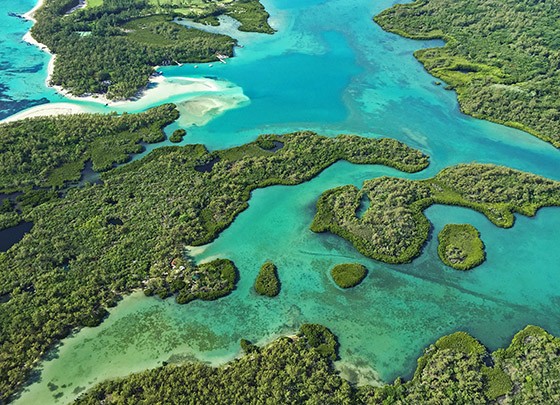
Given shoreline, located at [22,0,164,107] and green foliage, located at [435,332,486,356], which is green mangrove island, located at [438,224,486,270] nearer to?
green foliage, located at [435,332,486,356]

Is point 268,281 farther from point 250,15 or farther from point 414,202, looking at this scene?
point 250,15


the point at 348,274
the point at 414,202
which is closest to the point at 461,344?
the point at 348,274

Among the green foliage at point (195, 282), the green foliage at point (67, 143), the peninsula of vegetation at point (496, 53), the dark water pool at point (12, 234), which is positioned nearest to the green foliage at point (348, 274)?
the green foliage at point (195, 282)

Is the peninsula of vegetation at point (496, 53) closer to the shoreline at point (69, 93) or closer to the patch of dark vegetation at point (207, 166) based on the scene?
the patch of dark vegetation at point (207, 166)

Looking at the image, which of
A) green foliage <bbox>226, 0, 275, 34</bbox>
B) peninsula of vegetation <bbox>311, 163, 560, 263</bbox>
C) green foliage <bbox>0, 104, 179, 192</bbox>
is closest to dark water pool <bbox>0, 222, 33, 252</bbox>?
green foliage <bbox>0, 104, 179, 192</bbox>

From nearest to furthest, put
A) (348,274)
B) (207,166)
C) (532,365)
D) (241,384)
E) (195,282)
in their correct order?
(241,384), (532,365), (195,282), (348,274), (207,166)
